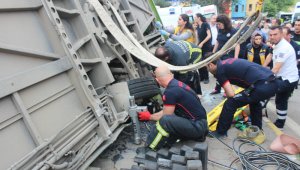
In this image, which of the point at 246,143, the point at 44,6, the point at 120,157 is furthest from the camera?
the point at 246,143

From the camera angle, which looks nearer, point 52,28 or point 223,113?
point 52,28

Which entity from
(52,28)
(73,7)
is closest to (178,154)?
(52,28)

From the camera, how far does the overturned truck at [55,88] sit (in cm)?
255

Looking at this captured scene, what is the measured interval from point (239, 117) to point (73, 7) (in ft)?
9.99

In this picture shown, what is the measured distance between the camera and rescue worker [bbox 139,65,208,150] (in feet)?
10.6

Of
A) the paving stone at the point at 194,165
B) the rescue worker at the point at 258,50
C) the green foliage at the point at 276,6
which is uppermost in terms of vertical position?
the rescue worker at the point at 258,50

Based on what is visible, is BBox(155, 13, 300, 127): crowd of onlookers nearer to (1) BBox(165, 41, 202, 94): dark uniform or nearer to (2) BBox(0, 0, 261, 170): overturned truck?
(1) BBox(165, 41, 202, 94): dark uniform

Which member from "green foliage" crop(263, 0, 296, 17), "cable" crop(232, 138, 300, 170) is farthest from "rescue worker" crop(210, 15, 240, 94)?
"green foliage" crop(263, 0, 296, 17)

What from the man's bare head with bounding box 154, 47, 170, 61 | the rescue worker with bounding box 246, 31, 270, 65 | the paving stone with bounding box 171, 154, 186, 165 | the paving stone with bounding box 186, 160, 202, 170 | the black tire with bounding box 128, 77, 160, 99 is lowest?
the paving stone with bounding box 186, 160, 202, 170

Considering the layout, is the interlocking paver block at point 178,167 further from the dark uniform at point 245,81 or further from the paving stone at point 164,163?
the dark uniform at point 245,81

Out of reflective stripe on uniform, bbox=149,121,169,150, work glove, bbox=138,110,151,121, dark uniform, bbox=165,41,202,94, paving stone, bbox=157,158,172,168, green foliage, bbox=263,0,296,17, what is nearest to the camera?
paving stone, bbox=157,158,172,168

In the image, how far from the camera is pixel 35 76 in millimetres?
2809

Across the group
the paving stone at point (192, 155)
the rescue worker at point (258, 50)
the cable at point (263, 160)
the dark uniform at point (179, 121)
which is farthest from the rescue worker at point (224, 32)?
the paving stone at point (192, 155)

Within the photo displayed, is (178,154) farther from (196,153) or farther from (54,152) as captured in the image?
(54,152)
